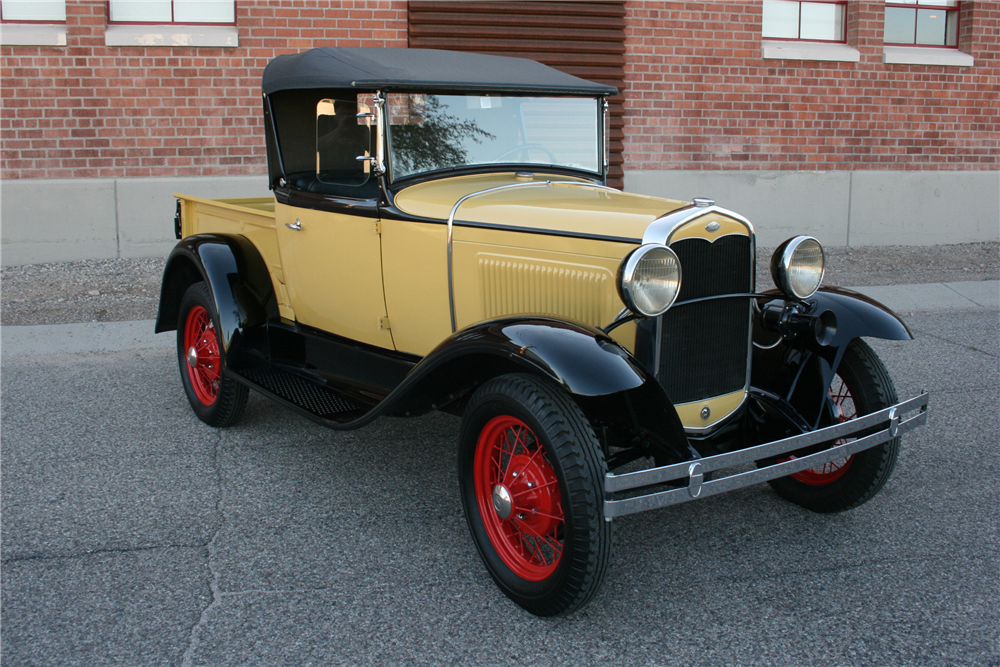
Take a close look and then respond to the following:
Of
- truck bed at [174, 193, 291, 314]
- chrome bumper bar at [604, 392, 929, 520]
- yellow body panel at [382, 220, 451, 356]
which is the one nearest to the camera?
chrome bumper bar at [604, 392, 929, 520]

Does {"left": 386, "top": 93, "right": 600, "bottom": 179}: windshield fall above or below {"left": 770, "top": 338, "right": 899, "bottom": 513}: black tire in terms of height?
above

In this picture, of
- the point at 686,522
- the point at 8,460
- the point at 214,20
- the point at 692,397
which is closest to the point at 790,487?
the point at 686,522

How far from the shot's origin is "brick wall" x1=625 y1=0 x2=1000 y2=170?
8266mm

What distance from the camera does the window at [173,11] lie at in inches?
285

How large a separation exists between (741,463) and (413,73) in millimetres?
2069

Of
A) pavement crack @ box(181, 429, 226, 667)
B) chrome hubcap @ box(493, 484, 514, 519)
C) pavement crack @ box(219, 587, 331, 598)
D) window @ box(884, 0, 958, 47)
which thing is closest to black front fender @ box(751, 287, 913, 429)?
chrome hubcap @ box(493, 484, 514, 519)

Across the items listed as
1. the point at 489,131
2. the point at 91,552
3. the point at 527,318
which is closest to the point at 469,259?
the point at 527,318

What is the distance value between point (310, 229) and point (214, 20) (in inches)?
189

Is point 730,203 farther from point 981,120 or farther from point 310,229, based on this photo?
point 310,229

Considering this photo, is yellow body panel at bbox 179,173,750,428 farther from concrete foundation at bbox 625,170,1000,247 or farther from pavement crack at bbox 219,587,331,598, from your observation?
concrete foundation at bbox 625,170,1000,247

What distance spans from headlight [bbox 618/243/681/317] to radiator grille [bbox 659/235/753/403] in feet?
0.43

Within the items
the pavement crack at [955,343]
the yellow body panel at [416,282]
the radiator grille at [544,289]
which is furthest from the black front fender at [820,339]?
the pavement crack at [955,343]

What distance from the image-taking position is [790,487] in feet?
10.5

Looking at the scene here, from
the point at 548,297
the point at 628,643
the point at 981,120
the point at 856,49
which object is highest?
the point at 856,49
